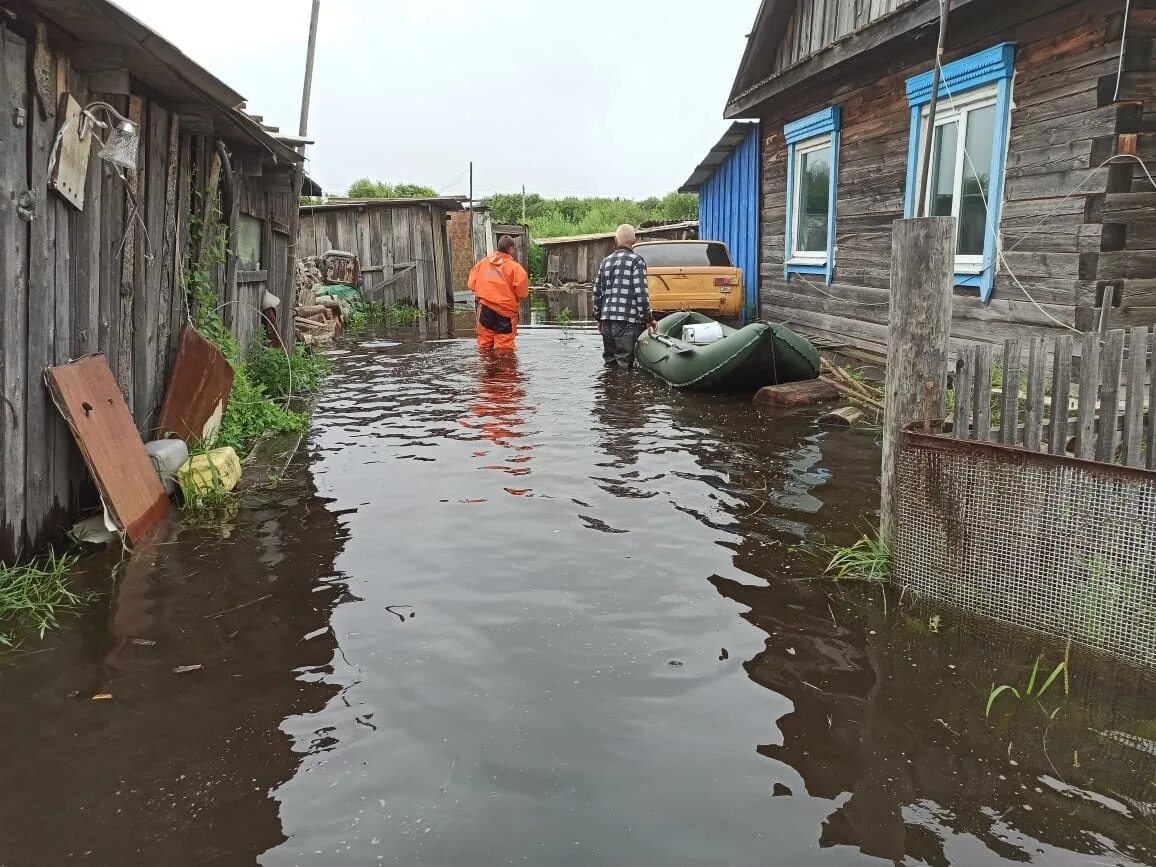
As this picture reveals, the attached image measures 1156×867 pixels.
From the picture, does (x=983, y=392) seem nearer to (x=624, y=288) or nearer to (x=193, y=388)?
(x=193, y=388)

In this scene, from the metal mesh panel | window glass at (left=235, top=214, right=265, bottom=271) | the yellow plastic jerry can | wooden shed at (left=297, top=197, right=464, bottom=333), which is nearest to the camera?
the metal mesh panel

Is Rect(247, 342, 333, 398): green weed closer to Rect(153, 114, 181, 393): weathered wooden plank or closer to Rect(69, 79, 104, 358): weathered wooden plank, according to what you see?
Rect(153, 114, 181, 393): weathered wooden plank

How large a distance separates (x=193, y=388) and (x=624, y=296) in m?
6.63

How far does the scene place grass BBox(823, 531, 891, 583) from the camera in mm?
4762

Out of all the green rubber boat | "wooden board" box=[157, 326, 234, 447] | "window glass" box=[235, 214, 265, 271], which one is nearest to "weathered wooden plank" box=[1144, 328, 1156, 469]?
"wooden board" box=[157, 326, 234, 447]

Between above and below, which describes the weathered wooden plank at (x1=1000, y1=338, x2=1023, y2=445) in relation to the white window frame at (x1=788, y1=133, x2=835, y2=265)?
below

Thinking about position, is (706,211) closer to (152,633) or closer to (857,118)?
(857,118)

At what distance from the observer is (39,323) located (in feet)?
15.3

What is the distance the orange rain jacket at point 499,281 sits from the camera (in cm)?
1355

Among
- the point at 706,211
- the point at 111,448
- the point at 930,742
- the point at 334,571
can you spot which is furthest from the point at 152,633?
the point at 706,211

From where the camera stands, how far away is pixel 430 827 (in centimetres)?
272

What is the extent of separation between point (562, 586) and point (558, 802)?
1847 millimetres

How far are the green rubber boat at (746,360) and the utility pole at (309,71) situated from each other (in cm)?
568

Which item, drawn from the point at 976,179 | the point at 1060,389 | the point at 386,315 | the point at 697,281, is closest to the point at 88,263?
the point at 1060,389
